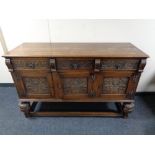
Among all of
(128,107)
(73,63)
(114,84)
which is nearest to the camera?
(73,63)

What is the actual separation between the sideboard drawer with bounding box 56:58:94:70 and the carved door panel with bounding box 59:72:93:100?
63 mm

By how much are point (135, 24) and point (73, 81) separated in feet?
3.18

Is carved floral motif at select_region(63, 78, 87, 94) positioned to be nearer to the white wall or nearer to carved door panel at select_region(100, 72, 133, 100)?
carved door panel at select_region(100, 72, 133, 100)

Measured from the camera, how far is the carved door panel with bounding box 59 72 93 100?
4.23ft

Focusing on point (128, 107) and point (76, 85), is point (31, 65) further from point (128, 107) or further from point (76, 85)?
point (128, 107)

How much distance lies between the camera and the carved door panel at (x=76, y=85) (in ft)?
4.23

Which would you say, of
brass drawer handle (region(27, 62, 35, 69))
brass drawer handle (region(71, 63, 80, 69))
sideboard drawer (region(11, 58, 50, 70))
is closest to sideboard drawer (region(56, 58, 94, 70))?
brass drawer handle (region(71, 63, 80, 69))

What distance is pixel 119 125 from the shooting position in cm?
153

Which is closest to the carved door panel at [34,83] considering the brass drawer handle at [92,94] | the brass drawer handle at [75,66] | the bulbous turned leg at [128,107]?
the brass drawer handle at [75,66]

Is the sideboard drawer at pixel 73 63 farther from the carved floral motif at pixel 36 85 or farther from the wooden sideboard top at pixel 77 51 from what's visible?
the carved floral motif at pixel 36 85

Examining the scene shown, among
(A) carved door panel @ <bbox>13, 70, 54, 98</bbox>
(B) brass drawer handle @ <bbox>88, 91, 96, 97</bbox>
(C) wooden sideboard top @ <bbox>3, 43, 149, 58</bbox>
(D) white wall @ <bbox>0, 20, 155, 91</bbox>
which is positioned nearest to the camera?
(C) wooden sideboard top @ <bbox>3, 43, 149, 58</bbox>

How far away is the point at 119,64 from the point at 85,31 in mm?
617

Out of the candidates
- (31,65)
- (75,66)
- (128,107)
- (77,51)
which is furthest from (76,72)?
(128,107)

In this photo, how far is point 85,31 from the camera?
156 centimetres
